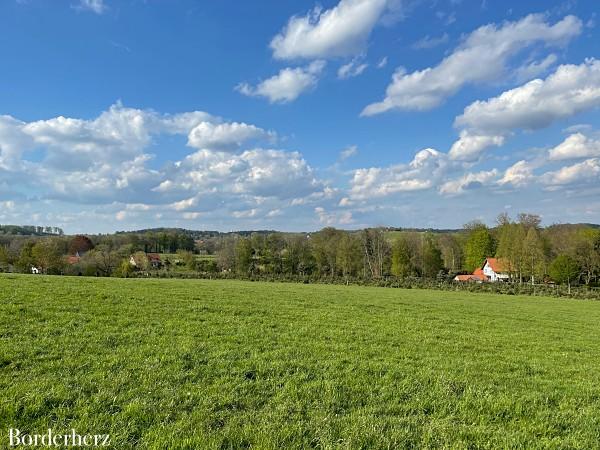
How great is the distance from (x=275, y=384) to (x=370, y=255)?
87248 mm

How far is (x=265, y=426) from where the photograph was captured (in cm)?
583

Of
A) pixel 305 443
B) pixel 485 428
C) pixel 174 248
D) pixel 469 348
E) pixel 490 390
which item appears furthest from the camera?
pixel 174 248

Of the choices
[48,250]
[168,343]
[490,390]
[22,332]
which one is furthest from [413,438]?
[48,250]

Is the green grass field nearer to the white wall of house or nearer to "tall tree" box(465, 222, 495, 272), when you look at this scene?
the white wall of house

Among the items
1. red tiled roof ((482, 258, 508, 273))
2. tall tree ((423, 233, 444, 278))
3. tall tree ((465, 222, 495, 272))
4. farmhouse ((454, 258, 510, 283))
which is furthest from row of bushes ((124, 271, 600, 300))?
tall tree ((465, 222, 495, 272))

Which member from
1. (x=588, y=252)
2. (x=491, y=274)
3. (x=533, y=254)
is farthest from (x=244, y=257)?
(x=588, y=252)

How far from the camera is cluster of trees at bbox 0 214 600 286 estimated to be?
7019cm

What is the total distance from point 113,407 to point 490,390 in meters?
7.01

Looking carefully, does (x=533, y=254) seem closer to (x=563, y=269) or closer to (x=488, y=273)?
(x=563, y=269)

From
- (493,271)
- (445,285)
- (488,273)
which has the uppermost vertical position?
(445,285)

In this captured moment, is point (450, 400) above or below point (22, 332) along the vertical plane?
below

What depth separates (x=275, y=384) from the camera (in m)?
7.71

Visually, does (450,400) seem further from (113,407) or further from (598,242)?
(598,242)

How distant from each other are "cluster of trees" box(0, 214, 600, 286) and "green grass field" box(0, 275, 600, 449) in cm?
5578
